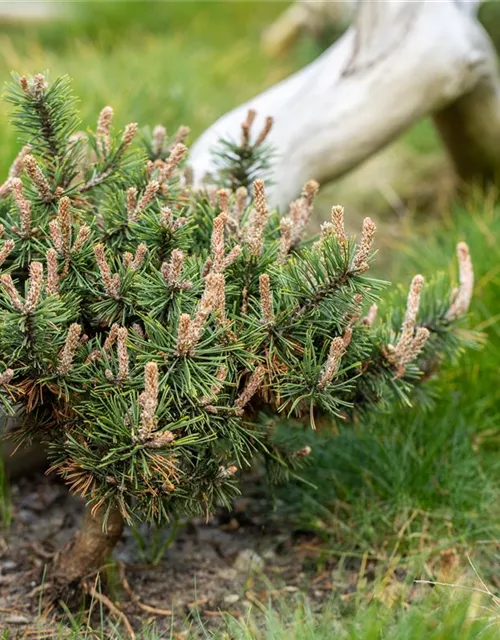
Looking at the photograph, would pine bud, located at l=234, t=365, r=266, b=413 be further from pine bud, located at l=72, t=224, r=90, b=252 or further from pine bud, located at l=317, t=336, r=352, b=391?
pine bud, located at l=72, t=224, r=90, b=252

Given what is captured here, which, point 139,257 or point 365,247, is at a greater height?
point 139,257

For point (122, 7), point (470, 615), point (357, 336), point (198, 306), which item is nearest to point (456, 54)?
point (357, 336)

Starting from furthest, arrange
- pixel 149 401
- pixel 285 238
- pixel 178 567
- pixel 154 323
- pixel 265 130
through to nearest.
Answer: pixel 178 567
pixel 265 130
pixel 285 238
pixel 154 323
pixel 149 401

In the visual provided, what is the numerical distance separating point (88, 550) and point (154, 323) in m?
0.76

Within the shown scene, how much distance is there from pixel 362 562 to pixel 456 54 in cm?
188

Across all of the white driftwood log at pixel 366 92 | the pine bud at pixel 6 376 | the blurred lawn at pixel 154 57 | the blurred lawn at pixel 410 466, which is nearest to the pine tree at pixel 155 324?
the pine bud at pixel 6 376

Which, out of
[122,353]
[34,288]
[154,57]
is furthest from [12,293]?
[154,57]

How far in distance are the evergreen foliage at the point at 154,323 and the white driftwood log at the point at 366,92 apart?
1130 mm

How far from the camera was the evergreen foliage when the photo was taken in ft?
5.33

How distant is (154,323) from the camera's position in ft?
5.32

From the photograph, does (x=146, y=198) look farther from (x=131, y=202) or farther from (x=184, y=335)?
(x=184, y=335)

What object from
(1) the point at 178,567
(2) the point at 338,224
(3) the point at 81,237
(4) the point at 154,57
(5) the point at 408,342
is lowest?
(1) the point at 178,567

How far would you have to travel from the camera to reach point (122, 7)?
21.4 feet

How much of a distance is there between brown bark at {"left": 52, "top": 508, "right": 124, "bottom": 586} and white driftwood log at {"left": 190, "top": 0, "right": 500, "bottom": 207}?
137cm
